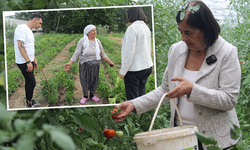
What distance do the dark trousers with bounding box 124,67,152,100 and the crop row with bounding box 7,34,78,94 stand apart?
0.38 meters

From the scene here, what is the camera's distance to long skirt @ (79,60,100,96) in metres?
1.17

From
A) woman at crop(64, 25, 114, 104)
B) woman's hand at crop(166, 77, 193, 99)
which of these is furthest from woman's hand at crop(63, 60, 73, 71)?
woman's hand at crop(166, 77, 193, 99)

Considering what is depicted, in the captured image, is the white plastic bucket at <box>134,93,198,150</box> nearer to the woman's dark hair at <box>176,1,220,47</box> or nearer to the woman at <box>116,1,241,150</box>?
the woman at <box>116,1,241,150</box>

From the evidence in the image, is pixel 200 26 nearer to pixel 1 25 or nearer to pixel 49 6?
pixel 49 6

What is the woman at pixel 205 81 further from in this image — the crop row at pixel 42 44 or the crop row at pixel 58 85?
the crop row at pixel 42 44

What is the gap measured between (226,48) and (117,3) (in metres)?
0.66

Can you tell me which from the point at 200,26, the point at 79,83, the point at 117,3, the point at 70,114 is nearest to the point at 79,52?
the point at 79,83

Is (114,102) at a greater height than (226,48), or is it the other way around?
(226,48)

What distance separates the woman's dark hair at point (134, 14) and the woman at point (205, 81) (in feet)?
0.71

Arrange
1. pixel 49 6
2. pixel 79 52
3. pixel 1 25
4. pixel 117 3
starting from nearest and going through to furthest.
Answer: pixel 1 25 < pixel 49 6 < pixel 79 52 < pixel 117 3

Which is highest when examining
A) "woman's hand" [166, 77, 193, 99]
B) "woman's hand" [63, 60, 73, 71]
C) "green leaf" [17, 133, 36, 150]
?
"green leaf" [17, 133, 36, 150]

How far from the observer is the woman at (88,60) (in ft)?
3.79

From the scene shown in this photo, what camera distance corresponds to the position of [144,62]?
4.29ft

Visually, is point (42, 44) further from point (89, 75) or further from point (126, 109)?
point (126, 109)
